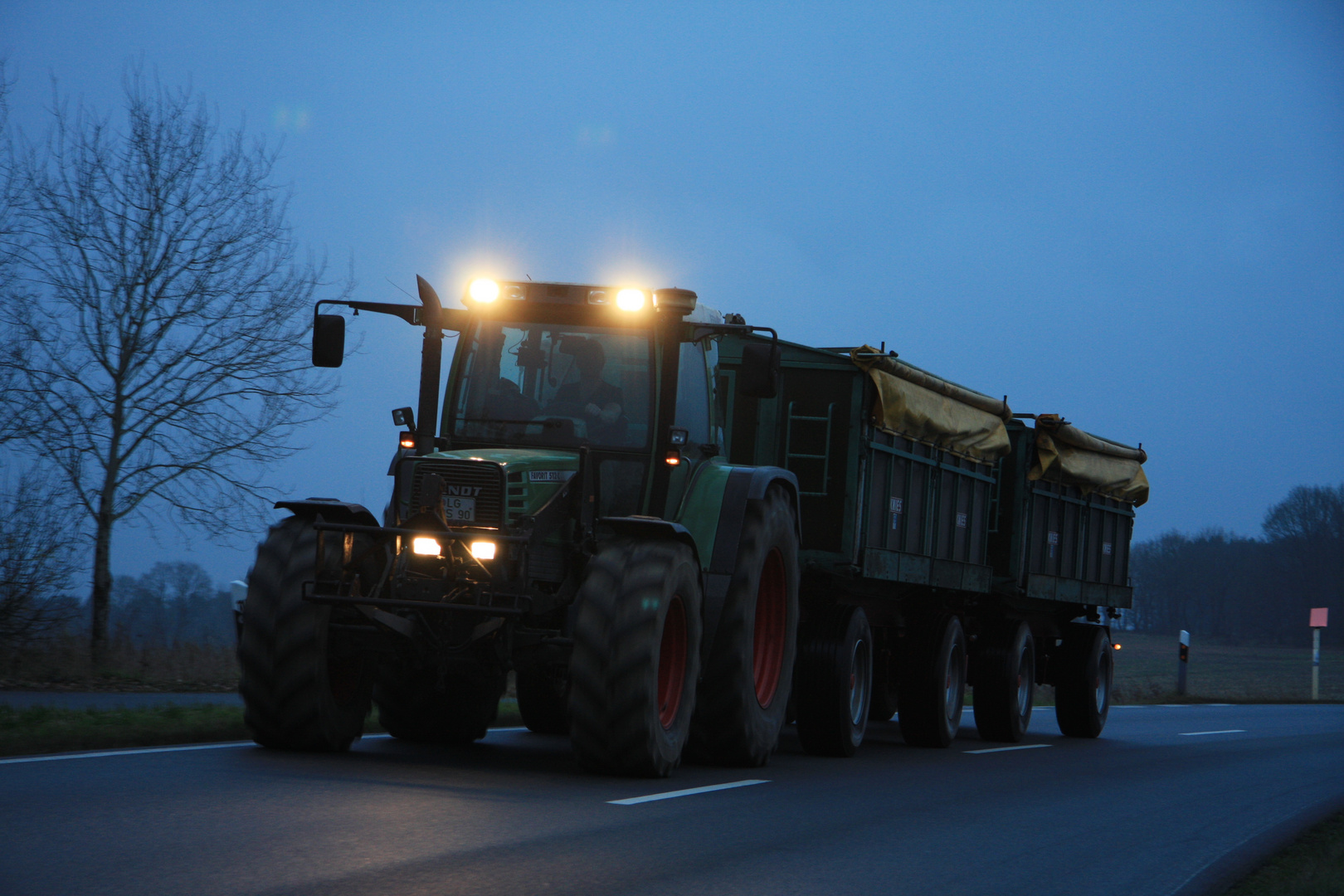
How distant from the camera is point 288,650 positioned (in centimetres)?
949

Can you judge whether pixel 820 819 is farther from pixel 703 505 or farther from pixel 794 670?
pixel 794 670

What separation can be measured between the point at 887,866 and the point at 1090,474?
1269 centimetres

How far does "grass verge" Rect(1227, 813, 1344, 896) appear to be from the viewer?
7.11m

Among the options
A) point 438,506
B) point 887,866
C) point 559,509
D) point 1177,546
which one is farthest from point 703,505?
point 1177,546

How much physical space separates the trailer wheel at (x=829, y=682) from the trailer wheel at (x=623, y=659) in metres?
3.49

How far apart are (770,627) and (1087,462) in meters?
8.23

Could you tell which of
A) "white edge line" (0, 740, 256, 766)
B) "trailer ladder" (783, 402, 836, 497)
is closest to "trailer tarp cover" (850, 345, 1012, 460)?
"trailer ladder" (783, 402, 836, 497)

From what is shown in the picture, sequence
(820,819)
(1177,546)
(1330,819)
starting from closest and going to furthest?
(820,819) → (1330,819) → (1177,546)

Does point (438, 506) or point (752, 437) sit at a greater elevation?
point (752, 437)

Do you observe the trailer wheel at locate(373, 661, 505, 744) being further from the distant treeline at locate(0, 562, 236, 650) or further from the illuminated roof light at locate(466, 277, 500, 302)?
the distant treeline at locate(0, 562, 236, 650)

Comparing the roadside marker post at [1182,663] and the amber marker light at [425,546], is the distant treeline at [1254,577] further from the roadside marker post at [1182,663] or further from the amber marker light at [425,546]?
the amber marker light at [425,546]

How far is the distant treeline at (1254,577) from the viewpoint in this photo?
4299 inches

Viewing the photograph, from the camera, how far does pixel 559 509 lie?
32.9ft

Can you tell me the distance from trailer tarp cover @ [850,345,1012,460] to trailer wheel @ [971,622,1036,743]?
2062 mm
